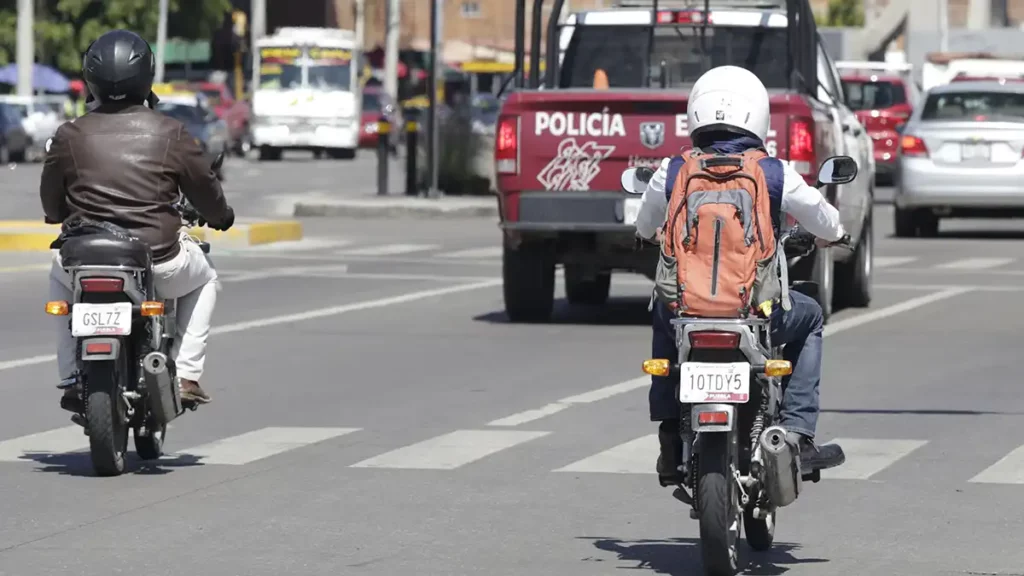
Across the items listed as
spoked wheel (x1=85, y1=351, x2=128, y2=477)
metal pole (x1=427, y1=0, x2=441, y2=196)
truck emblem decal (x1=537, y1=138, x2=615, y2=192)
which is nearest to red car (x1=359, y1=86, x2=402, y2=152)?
metal pole (x1=427, y1=0, x2=441, y2=196)

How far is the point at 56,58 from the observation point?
79.6 metres

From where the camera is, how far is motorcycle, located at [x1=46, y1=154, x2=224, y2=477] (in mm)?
8898

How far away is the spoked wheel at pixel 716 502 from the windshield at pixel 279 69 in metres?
54.7

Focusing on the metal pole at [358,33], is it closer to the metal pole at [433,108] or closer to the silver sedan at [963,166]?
the metal pole at [433,108]

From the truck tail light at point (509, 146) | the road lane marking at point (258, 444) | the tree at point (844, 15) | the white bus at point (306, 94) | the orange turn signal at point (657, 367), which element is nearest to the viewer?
the orange turn signal at point (657, 367)

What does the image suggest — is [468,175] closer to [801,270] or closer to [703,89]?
[801,270]

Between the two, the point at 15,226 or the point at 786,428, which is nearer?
the point at 786,428

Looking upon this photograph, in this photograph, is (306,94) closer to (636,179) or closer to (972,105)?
(972,105)

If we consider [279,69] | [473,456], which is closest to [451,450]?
[473,456]

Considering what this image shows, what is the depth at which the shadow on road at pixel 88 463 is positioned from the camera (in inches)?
365

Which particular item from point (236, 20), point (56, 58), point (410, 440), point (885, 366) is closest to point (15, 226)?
point (885, 366)

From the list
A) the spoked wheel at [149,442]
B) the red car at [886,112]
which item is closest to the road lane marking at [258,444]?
the spoked wheel at [149,442]

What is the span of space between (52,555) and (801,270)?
28.9 feet

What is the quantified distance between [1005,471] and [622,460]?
146cm
